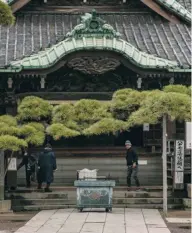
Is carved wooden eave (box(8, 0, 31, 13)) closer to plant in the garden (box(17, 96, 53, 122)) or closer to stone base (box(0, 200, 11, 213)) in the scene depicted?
plant in the garden (box(17, 96, 53, 122))

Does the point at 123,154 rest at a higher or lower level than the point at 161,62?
lower

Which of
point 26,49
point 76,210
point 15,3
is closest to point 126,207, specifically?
point 76,210

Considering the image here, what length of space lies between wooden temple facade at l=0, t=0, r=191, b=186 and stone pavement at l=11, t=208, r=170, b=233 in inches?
237

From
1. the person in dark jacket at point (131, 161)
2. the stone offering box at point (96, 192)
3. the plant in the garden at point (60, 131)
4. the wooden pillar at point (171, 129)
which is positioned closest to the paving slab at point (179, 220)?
the stone offering box at point (96, 192)

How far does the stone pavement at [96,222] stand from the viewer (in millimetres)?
14016

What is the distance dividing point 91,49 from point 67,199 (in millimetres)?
5587

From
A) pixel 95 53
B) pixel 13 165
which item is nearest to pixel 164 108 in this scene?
pixel 95 53

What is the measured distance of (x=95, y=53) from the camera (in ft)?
72.6

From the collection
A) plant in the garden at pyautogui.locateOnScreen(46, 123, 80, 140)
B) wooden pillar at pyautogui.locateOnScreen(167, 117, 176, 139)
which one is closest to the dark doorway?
wooden pillar at pyautogui.locateOnScreen(167, 117, 176, 139)

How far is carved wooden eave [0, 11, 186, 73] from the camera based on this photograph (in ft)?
71.4

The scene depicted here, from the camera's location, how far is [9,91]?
23.0 m

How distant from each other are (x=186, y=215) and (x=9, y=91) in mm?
8907

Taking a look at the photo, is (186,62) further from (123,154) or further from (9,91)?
(9,91)

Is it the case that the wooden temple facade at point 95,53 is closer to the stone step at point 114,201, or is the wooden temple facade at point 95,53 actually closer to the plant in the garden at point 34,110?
the stone step at point 114,201
